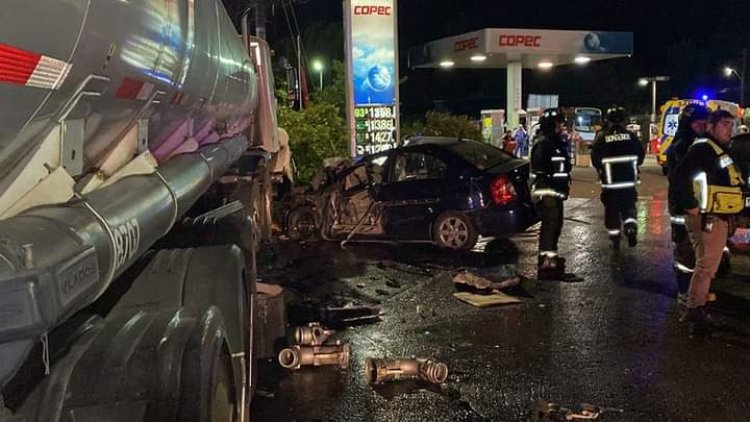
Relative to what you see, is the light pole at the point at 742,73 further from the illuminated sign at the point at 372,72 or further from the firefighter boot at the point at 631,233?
the firefighter boot at the point at 631,233

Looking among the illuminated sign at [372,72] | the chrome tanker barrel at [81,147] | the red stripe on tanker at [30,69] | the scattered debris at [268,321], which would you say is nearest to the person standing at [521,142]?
the illuminated sign at [372,72]

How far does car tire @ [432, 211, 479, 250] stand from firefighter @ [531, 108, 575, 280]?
1.08 meters

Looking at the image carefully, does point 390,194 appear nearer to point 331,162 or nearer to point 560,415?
point 331,162

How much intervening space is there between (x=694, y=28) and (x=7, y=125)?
235ft

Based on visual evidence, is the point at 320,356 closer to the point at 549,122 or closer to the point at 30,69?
the point at 30,69

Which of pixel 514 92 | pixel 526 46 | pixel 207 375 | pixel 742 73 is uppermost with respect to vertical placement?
pixel 742 73

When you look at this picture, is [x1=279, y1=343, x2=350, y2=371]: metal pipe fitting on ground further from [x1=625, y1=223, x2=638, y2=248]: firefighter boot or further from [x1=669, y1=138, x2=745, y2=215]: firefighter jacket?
[x1=625, y1=223, x2=638, y2=248]: firefighter boot

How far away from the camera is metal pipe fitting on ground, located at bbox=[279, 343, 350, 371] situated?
5527 millimetres

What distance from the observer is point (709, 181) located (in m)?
6.17

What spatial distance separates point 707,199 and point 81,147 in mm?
5161

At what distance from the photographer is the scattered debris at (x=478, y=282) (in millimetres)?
7797

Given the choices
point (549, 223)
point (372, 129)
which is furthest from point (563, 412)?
point (372, 129)

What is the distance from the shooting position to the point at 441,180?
10016mm

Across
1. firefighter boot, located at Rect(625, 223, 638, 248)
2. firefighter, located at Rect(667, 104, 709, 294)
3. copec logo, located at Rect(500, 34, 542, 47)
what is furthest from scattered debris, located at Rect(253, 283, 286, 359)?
copec logo, located at Rect(500, 34, 542, 47)
